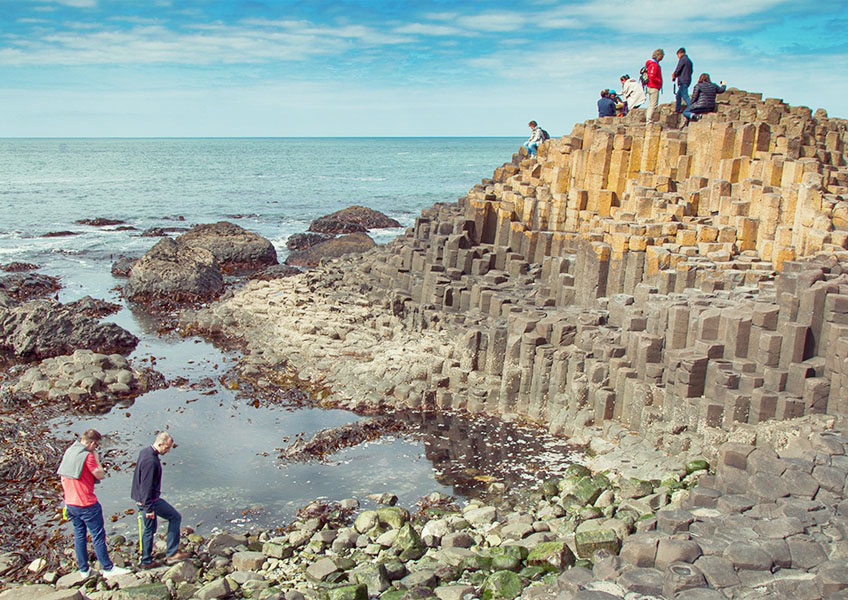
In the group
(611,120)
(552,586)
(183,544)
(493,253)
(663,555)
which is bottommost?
(183,544)

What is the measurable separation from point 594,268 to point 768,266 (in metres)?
3.67

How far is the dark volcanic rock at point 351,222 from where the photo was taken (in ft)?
153

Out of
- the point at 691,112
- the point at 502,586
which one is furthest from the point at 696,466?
the point at 691,112

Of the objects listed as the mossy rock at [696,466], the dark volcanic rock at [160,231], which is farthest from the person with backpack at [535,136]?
the dark volcanic rock at [160,231]

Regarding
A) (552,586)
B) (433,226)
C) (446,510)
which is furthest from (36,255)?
(552,586)

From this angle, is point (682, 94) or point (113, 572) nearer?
point (113, 572)

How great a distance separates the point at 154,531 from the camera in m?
10.9

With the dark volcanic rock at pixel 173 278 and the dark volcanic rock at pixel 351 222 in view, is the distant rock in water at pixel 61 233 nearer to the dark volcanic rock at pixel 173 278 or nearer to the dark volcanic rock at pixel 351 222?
the dark volcanic rock at pixel 351 222

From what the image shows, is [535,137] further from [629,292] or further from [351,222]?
[351,222]

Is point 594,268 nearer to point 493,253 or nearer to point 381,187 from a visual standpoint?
point 493,253

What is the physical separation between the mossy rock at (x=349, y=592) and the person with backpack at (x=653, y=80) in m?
15.4

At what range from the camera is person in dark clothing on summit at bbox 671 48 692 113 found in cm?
2106

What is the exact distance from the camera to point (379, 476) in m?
14.3

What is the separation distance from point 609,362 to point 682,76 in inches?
384
